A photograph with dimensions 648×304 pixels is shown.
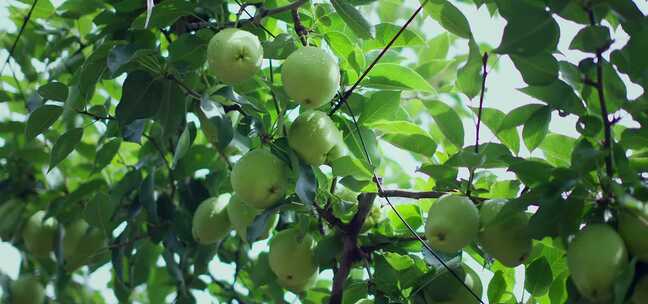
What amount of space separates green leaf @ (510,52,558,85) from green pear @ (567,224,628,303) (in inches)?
12.5

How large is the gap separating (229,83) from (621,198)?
2.82 feet

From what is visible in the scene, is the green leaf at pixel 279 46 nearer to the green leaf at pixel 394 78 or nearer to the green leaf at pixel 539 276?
the green leaf at pixel 394 78

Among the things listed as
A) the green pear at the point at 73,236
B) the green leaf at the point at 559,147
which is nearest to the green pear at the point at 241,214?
the green leaf at the point at 559,147

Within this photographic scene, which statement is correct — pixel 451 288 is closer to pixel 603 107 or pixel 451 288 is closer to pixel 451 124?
pixel 451 124

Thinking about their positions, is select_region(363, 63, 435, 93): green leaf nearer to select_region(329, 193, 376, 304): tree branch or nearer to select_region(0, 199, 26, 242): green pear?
select_region(329, 193, 376, 304): tree branch

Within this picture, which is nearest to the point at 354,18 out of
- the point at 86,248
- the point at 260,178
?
the point at 260,178

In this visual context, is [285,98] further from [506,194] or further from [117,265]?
[117,265]

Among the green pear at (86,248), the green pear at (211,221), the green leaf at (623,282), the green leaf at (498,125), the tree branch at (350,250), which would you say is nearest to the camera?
the green leaf at (623,282)

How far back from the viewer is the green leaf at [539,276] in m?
1.99

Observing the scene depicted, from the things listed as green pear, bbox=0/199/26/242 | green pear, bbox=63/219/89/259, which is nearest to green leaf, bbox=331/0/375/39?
green pear, bbox=63/219/89/259

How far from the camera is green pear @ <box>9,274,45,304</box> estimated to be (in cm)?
307

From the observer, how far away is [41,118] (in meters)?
2.12

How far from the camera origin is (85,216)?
2557 mm

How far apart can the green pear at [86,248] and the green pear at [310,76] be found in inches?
48.4
